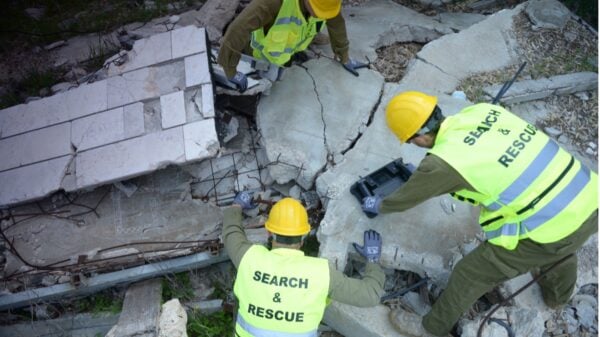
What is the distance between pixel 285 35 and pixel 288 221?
5.76 ft

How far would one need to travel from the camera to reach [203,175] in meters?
4.32

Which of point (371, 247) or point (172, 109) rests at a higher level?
point (172, 109)

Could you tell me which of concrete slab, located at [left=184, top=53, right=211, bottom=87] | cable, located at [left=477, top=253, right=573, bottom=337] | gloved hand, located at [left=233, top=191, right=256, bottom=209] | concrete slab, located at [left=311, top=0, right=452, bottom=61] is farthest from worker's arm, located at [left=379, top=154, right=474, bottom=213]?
concrete slab, located at [left=311, top=0, right=452, bottom=61]

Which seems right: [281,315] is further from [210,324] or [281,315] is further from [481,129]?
[481,129]

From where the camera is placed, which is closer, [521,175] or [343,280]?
[521,175]

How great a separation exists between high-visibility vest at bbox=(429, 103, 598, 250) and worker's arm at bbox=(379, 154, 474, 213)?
0.04m

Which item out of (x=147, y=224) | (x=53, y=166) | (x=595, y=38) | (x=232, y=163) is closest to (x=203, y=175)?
(x=232, y=163)

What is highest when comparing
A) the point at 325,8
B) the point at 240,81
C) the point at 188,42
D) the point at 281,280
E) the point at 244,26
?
the point at 325,8

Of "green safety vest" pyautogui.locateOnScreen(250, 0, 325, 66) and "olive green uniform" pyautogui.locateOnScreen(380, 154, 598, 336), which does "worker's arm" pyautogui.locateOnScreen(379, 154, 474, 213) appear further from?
"green safety vest" pyautogui.locateOnScreen(250, 0, 325, 66)

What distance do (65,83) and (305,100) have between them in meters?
2.68

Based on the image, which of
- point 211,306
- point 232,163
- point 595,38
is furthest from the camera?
point 595,38

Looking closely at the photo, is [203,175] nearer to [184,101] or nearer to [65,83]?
[184,101]

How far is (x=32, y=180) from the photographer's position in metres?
4.10


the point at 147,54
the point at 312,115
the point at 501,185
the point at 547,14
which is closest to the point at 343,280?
the point at 501,185
